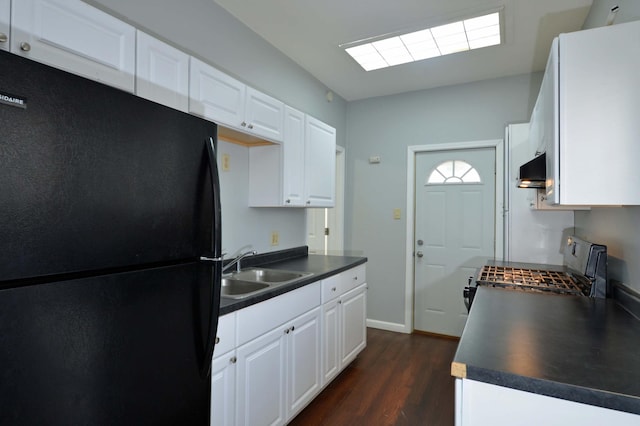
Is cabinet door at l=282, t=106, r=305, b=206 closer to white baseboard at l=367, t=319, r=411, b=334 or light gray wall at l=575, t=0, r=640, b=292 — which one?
light gray wall at l=575, t=0, r=640, b=292

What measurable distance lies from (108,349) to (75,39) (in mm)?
1095

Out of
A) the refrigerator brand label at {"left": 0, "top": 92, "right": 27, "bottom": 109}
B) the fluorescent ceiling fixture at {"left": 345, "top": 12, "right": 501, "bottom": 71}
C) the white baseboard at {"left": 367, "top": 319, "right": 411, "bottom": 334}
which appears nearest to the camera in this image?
the refrigerator brand label at {"left": 0, "top": 92, "right": 27, "bottom": 109}

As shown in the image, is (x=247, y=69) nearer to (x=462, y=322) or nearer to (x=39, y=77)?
(x=39, y=77)

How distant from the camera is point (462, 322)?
3.61 meters

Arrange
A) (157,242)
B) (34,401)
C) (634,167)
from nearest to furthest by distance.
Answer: (34,401)
(157,242)
(634,167)

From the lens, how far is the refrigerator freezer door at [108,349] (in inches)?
26.4

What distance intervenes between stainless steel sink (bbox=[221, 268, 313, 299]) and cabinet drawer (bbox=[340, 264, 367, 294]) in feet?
1.52

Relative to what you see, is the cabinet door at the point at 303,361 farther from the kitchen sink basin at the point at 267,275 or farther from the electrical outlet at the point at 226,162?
the electrical outlet at the point at 226,162

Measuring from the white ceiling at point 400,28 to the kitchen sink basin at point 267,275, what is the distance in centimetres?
177

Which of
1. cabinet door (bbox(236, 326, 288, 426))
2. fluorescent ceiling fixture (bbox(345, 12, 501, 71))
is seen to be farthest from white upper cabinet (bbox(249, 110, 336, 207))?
cabinet door (bbox(236, 326, 288, 426))

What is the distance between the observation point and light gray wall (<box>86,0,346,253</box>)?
73.1 inches

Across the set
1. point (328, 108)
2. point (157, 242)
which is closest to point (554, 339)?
point (157, 242)

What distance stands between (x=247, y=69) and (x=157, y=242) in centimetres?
198

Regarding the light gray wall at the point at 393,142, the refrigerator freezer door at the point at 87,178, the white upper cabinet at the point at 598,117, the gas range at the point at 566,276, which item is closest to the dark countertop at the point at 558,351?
the gas range at the point at 566,276
